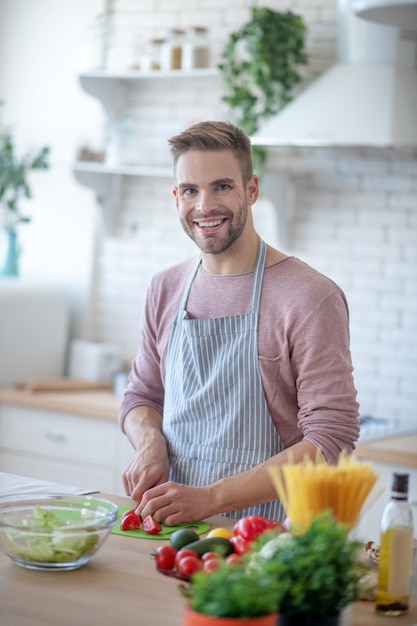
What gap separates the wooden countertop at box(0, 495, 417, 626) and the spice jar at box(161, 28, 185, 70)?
3331mm

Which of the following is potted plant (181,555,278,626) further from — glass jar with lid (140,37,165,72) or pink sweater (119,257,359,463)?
glass jar with lid (140,37,165,72)

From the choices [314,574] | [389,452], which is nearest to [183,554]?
[314,574]

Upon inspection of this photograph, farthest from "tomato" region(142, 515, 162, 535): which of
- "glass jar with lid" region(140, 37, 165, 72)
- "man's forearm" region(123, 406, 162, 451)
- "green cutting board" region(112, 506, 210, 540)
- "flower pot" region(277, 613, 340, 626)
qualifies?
"glass jar with lid" region(140, 37, 165, 72)

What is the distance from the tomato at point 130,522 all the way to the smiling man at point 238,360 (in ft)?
0.71

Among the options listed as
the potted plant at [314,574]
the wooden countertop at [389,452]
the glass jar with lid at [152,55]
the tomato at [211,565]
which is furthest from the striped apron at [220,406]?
the glass jar with lid at [152,55]

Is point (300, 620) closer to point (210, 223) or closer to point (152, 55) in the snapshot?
point (210, 223)

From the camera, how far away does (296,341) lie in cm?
271

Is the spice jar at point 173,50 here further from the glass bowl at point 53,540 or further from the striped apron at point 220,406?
the glass bowl at point 53,540

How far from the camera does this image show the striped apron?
109 inches

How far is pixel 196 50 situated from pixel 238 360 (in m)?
2.56

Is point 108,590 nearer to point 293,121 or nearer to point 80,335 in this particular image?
point 293,121

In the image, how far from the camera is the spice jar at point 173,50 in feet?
16.5

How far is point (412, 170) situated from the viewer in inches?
185

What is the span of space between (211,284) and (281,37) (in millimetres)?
2016
